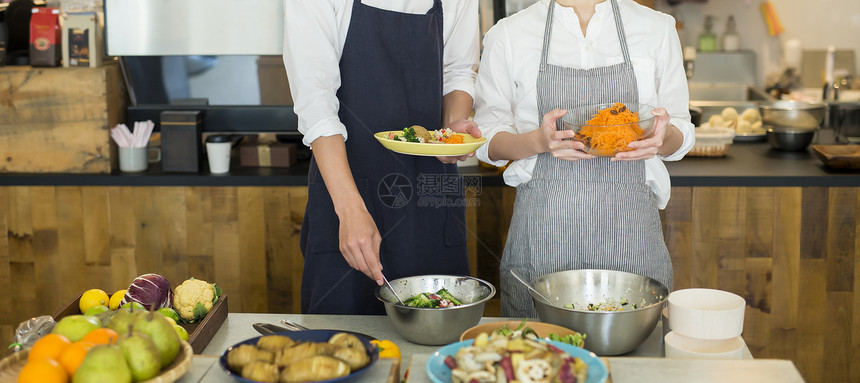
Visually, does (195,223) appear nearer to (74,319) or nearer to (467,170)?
(467,170)

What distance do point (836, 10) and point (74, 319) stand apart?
5.60m

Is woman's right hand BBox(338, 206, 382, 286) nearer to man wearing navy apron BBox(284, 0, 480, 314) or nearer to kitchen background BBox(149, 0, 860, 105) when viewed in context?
man wearing navy apron BBox(284, 0, 480, 314)

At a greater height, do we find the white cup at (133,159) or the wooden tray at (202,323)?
the white cup at (133,159)

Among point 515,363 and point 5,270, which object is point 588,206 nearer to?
point 515,363

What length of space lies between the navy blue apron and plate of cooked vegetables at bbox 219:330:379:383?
74cm

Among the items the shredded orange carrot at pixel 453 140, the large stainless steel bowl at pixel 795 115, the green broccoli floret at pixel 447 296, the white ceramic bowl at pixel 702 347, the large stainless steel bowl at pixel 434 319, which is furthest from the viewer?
the large stainless steel bowl at pixel 795 115

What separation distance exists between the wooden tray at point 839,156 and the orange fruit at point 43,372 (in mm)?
2600

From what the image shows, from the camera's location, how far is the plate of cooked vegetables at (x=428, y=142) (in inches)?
71.3

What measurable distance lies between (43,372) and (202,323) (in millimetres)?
510

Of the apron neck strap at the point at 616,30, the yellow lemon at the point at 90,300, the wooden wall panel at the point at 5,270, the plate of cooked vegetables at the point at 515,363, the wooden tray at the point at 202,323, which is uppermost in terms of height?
the apron neck strap at the point at 616,30

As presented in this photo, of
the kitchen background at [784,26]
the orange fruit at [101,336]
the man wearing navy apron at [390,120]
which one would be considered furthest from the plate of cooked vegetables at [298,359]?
the kitchen background at [784,26]

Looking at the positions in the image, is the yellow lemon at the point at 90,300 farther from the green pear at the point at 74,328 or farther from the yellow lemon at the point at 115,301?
the green pear at the point at 74,328

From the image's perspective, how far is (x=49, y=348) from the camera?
3.87 ft

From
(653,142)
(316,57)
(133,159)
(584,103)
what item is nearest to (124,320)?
(316,57)
